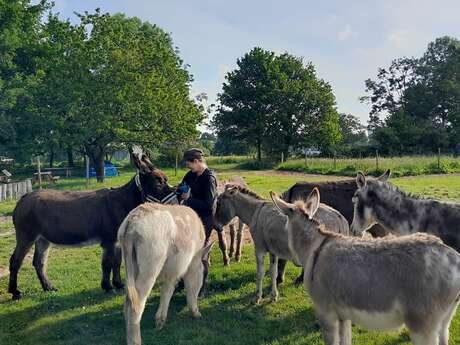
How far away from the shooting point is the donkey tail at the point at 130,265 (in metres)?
4.31

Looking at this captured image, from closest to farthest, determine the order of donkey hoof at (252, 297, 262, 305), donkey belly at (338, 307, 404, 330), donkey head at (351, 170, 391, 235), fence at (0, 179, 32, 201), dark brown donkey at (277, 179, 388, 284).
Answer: donkey belly at (338, 307, 404, 330) < donkey head at (351, 170, 391, 235) < donkey hoof at (252, 297, 262, 305) < dark brown donkey at (277, 179, 388, 284) < fence at (0, 179, 32, 201)

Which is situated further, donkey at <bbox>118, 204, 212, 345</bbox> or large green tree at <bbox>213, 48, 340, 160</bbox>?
large green tree at <bbox>213, 48, 340, 160</bbox>

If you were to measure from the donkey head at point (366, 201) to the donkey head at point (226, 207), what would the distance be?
204cm

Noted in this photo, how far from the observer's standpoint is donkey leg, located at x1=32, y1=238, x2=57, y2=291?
22.6ft

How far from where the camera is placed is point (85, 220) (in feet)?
22.0

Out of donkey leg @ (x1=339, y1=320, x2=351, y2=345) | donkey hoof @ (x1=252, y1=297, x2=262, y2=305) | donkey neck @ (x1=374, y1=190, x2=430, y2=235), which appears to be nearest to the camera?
donkey leg @ (x1=339, y1=320, x2=351, y2=345)

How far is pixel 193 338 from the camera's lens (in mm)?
4977

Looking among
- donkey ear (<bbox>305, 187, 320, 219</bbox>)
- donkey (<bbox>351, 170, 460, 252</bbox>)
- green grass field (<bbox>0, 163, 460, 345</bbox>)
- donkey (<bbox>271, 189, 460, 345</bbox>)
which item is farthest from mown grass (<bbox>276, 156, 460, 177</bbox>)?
donkey (<bbox>271, 189, 460, 345</bbox>)

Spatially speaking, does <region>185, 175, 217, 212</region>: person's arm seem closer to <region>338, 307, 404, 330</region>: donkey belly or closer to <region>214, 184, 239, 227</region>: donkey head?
<region>214, 184, 239, 227</region>: donkey head

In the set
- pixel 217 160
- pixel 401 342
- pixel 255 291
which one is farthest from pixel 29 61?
pixel 401 342

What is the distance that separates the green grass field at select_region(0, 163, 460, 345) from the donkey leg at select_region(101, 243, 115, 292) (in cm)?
14

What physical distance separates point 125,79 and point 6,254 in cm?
1832

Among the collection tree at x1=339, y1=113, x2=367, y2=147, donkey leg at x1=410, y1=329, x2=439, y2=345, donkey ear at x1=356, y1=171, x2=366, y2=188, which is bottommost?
donkey leg at x1=410, y1=329, x2=439, y2=345

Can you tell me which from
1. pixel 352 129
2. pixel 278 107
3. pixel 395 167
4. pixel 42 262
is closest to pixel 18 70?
pixel 278 107
